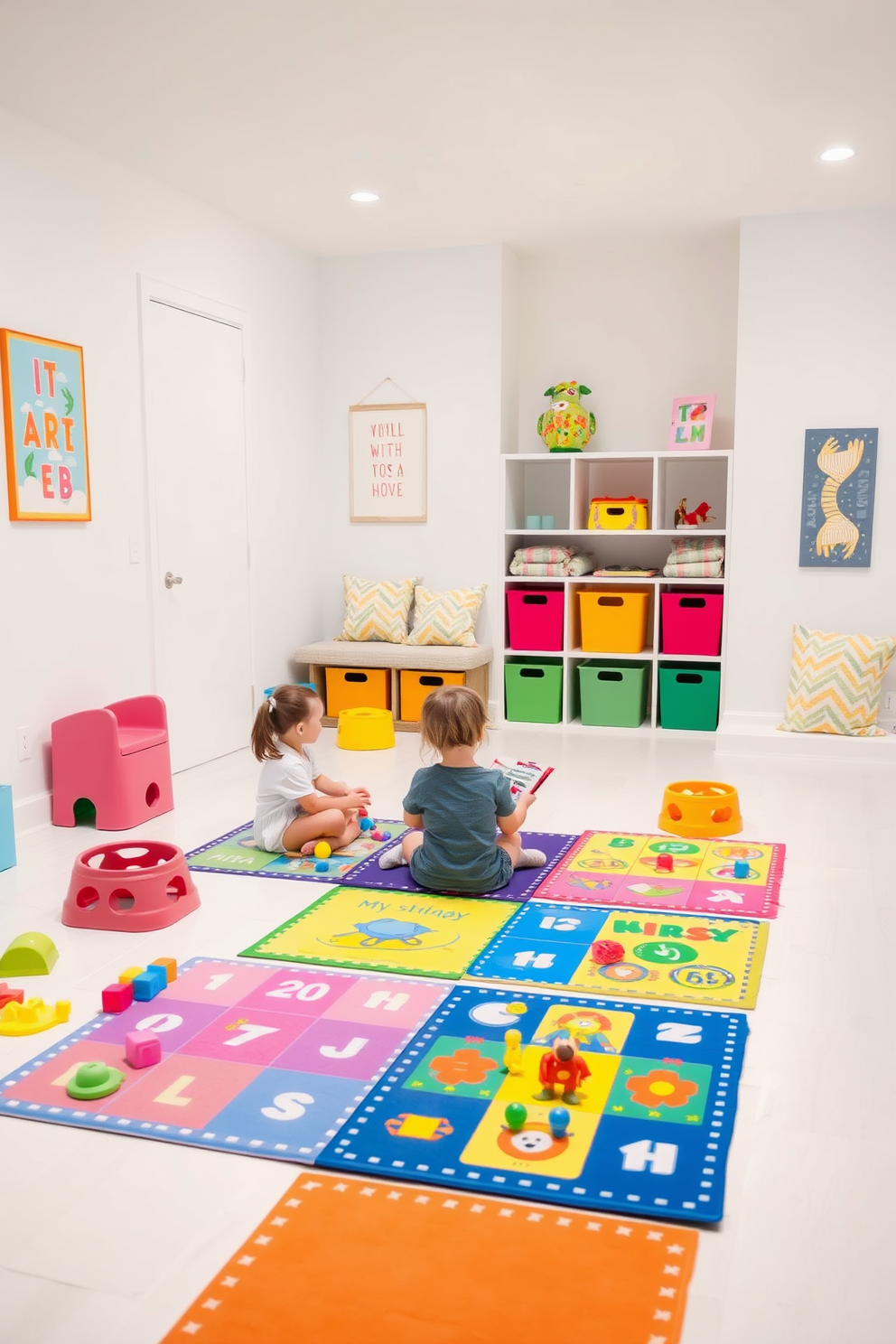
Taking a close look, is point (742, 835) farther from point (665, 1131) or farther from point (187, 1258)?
point (187, 1258)

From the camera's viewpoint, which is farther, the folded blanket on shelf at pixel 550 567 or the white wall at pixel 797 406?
the folded blanket on shelf at pixel 550 567

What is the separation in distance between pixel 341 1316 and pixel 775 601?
441 cm

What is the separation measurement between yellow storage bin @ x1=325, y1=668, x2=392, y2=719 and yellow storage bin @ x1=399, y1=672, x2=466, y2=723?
0.09m

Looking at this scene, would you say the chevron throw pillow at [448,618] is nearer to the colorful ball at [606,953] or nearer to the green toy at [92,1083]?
the colorful ball at [606,953]

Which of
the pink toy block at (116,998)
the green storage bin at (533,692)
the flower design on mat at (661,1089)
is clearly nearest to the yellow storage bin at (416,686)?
the green storage bin at (533,692)

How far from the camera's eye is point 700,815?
3787mm

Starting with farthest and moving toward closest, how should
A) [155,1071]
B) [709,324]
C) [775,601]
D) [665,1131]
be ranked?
[709,324], [775,601], [155,1071], [665,1131]

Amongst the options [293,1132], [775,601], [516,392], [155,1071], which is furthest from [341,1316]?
[516,392]

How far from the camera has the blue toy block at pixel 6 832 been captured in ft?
11.4

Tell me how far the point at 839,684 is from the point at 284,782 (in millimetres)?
2780

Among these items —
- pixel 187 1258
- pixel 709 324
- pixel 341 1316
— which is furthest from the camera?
pixel 709 324

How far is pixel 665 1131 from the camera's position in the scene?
1938mm

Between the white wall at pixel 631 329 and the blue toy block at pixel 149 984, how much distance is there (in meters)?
4.17

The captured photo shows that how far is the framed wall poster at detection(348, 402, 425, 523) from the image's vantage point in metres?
5.98
